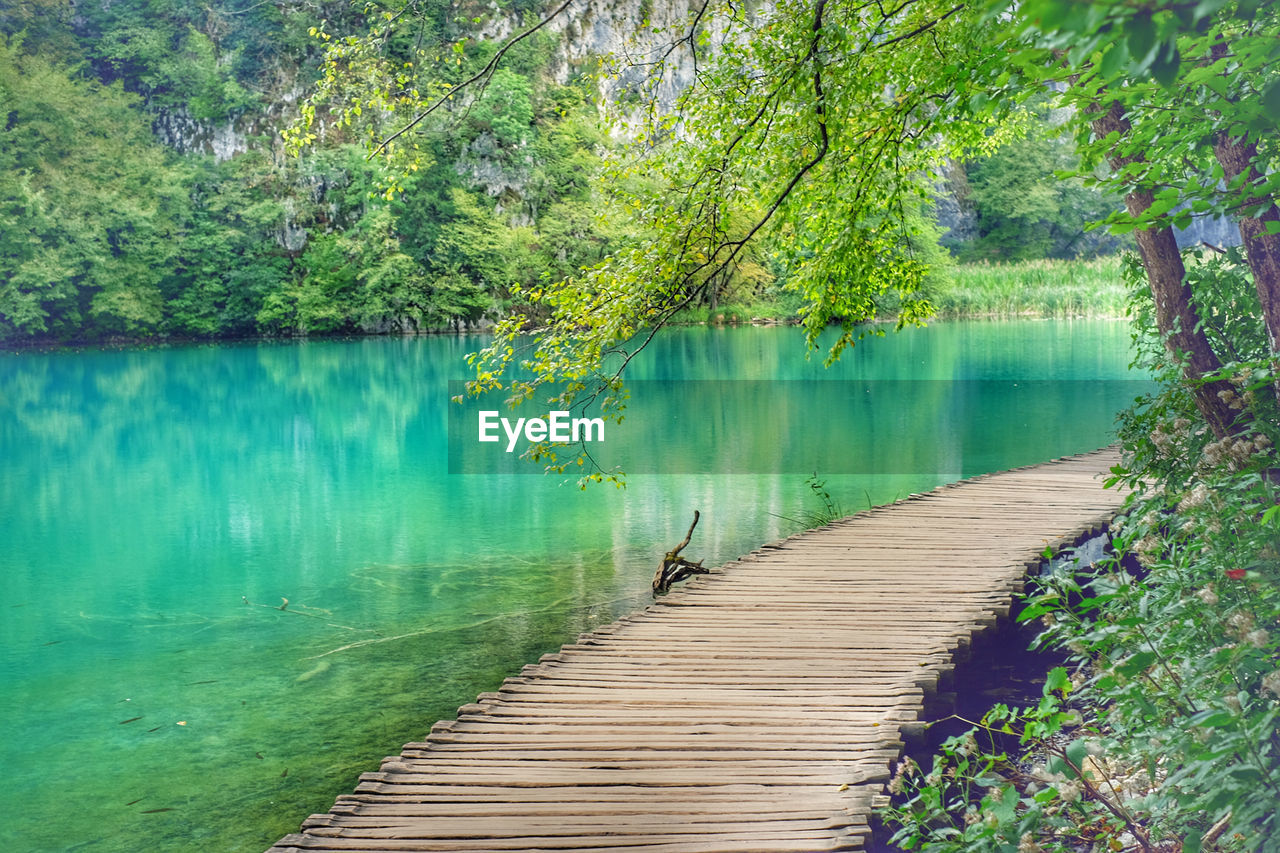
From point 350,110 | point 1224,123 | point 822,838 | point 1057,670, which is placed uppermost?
point 350,110

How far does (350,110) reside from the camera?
619 centimetres

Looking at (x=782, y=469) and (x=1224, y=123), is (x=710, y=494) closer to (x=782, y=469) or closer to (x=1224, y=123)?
(x=782, y=469)

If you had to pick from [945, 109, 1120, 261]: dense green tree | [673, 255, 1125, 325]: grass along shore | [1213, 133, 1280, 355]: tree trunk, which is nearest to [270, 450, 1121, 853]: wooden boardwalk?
[1213, 133, 1280, 355]: tree trunk

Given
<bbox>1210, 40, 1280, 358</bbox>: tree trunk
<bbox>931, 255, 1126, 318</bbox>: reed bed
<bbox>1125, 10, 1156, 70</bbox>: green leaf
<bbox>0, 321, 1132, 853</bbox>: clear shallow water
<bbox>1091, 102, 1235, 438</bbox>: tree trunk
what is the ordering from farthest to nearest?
<bbox>931, 255, 1126, 318</bbox>: reed bed < <bbox>0, 321, 1132, 853</bbox>: clear shallow water < <bbox>1091, 102, 1235, 438</bbox>: tree trunk < <bbox>1210, 40, 1280, 358</bbox>: tree trunk < <bbox>1125, 10, 1156, 70</bbox>: green leaf

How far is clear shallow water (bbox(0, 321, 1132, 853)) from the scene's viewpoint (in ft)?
19.7

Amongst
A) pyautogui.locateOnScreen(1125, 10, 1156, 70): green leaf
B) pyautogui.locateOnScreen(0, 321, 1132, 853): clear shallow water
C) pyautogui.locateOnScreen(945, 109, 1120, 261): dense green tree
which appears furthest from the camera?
pyautogui.locateOnScreen(945, 109, 1120, 261): dense green tree

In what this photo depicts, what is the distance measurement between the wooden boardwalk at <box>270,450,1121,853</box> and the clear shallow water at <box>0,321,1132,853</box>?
1386 millimetres

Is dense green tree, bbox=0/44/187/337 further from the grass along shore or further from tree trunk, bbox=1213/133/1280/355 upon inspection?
tree trunk, bbox=1213/133/1280/355

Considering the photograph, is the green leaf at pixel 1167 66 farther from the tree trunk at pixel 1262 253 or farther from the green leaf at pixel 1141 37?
the tree trunk at pixel 1262 253

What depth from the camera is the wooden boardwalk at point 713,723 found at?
3803 mm

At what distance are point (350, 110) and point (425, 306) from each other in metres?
40.8

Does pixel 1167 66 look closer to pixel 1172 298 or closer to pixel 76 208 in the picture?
pixel 1172 298

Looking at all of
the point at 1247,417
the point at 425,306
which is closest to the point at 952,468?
the point at 1247,417

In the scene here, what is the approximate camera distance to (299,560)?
35.2 ft
